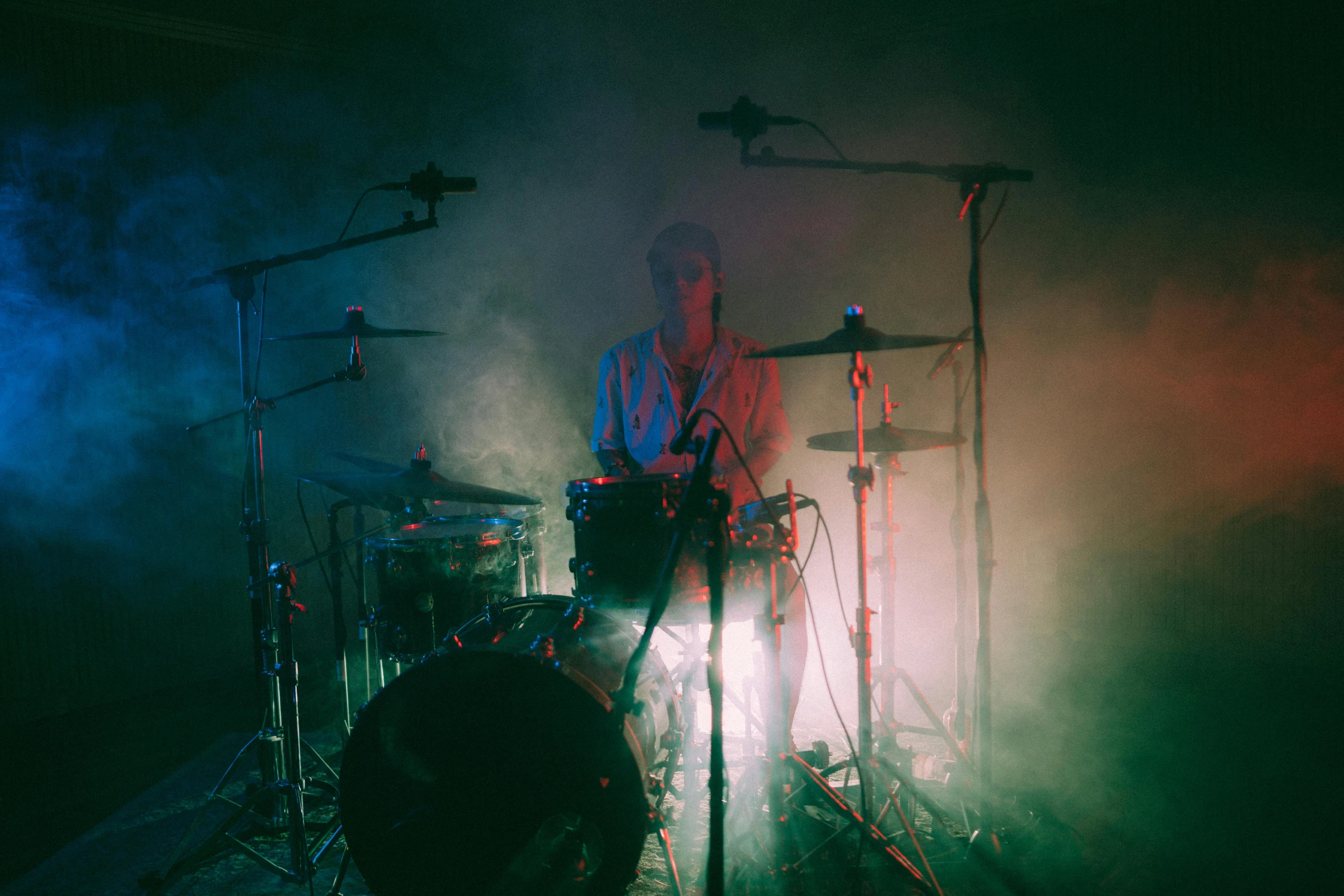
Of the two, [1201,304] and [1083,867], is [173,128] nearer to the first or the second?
[1083,867]

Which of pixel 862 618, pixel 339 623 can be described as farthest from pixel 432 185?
pixel 862 618

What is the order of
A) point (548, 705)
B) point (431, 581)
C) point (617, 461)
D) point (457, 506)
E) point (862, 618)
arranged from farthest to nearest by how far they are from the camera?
point (457, 506), point (617, 461), point (431, 581), point (862, 618), point (548, 705)

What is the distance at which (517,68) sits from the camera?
183 inches

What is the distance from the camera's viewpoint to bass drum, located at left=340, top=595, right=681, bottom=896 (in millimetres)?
2105

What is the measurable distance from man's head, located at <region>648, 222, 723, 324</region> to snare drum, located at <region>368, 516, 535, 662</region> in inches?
49.5

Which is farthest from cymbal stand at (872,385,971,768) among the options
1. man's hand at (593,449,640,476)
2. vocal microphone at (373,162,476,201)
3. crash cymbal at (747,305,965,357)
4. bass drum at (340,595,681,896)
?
vocal microphone at (373,162,476,201)

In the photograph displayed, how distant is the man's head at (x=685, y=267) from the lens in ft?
10.3

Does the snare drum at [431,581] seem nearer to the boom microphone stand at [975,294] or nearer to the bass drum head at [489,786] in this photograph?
the bass drum head at [489,786]

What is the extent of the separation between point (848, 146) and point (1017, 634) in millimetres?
3289

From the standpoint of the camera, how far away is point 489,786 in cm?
215

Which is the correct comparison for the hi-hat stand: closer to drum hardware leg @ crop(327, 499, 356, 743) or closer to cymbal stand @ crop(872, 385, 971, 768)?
drum hardware leg @ crop(327, 499, 356, 743)

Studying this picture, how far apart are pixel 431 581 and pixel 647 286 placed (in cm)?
267

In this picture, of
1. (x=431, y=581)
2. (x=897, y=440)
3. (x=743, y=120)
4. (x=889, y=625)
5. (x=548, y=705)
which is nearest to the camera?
(x=548, y=705)

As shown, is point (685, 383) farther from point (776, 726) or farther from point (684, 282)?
point (776, 726)
